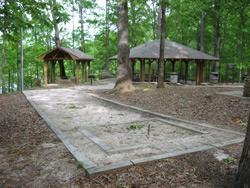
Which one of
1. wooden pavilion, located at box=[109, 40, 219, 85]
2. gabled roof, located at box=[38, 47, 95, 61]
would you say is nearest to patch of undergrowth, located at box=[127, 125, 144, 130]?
wooden pavilion, located at box=[109, 40, 219, 85]

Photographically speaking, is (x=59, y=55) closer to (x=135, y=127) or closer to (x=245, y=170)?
(x=135, y=127)

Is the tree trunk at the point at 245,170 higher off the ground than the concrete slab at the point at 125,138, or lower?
higher

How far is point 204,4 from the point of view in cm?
2025

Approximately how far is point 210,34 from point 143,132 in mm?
30632

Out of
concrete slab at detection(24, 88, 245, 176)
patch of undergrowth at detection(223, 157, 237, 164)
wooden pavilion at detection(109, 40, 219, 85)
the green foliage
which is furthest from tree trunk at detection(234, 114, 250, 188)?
wooden pavilion at detection(109, 40, 219, 85)

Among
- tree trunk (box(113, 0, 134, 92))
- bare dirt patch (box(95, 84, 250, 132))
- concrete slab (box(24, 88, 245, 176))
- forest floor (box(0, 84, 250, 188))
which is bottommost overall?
forest floor (box(0, 84, 250, 188))

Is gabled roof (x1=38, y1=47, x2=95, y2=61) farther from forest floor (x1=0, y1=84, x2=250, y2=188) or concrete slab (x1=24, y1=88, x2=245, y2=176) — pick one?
forest floor (x1=0, y1=84, x2=250, y2=188)

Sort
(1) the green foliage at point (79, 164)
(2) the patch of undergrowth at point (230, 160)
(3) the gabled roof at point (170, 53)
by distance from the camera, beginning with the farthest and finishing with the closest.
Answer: (3) the gabled roof at point (170, 53) < (2) the patch of undergrowth at point (230, 160) < (1) the green foliage at point (79, 164)

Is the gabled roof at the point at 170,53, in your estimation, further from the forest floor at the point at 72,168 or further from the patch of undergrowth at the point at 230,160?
the patch of undergrowth at the point at 230,160

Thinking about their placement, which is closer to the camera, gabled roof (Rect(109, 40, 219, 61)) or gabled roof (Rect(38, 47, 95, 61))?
gabled roof (Rect(109, 40, 219, 61))

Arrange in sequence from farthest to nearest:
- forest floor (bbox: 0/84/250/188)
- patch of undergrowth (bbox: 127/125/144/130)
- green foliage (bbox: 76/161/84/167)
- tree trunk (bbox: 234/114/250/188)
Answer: patch of undergrowth (bbox: 127/125/144/130), green foliage (bbox: 76/161/84/167), forest floor (bbox: 0/84/250/188), tree trunk (bbox: 234/114/250/188)

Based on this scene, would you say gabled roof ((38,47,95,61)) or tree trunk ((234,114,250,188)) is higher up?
gabled roof ((38,47,95,61))

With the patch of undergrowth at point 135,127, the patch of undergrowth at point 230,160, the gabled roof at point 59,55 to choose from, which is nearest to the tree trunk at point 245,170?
the patch of undergrowth at point 230,160

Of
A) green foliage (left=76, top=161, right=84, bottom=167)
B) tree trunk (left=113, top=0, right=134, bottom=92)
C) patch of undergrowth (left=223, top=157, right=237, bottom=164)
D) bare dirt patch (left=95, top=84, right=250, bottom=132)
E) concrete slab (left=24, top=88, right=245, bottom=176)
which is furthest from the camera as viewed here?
tree trunk (left=113, top=0, right=134, bottom=92)
